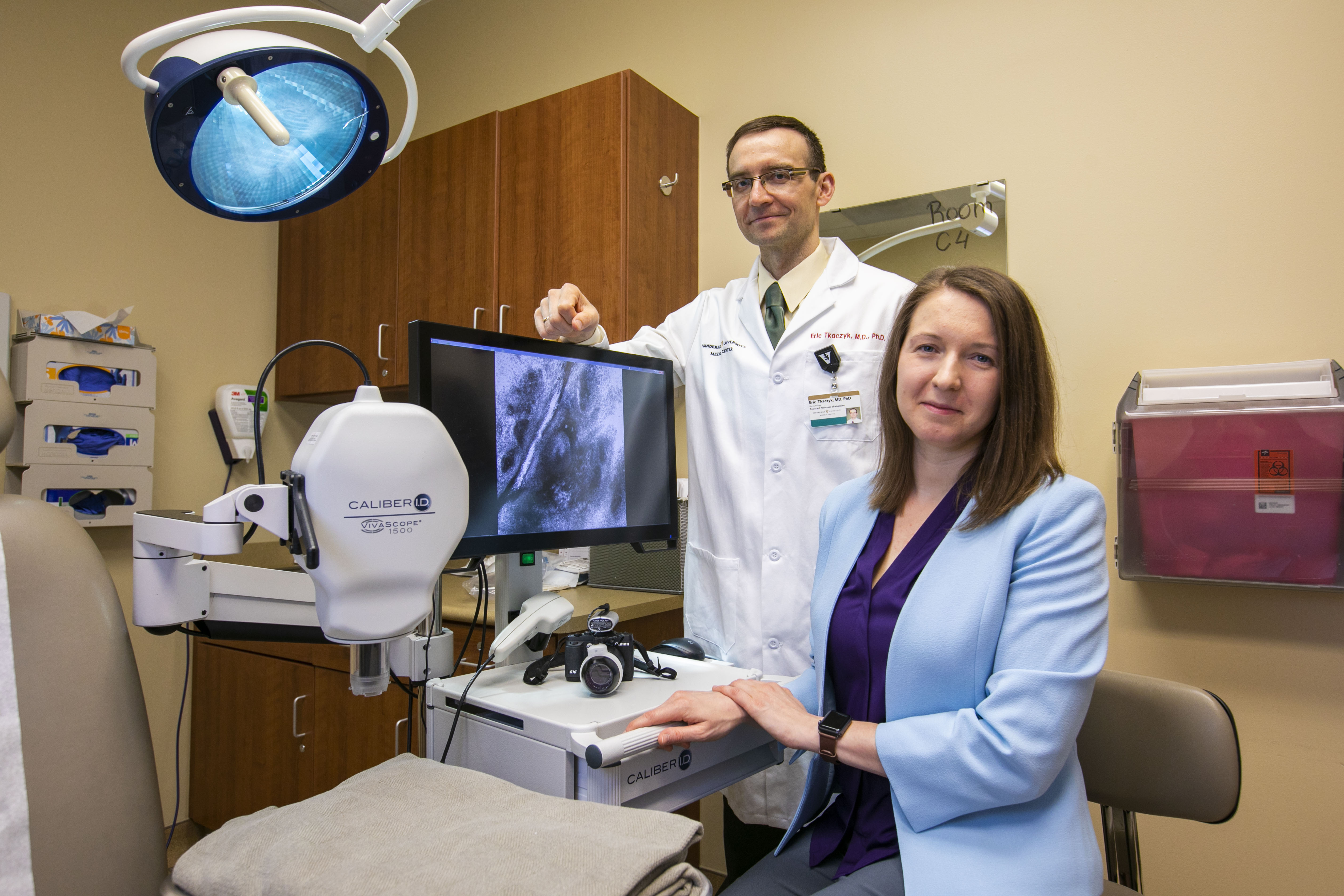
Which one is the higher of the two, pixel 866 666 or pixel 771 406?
pixel 771 406

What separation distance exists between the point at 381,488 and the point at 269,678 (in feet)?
6.29

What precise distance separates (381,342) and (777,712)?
213 cm

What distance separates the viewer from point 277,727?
233 cm

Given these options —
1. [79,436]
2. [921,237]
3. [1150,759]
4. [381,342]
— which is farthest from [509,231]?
[1150,759]

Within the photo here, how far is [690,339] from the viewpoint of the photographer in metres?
1.76

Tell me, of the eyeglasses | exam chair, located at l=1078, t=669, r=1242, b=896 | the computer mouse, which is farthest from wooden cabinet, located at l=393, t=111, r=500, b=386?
exam chair, located at l=1078, t=669, r=1242, b=896

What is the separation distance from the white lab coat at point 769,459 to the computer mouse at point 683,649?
0.16 metres

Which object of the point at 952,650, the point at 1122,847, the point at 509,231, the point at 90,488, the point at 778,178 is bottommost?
the point at 1122,847

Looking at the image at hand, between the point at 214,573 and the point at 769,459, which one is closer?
the point at 214,573

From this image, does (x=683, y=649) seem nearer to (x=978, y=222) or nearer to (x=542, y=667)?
(x=542, y=667)

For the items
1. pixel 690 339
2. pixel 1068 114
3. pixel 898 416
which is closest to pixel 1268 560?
pixel 898 416

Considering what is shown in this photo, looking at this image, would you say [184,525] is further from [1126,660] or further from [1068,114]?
[1068,114]

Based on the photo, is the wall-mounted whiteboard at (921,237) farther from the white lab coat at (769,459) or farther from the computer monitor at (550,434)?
the computer monitor at (550,434)

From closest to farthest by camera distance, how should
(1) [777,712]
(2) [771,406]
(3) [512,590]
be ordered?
(1) [777,712], (3) [512,590], (2) [771,406]
